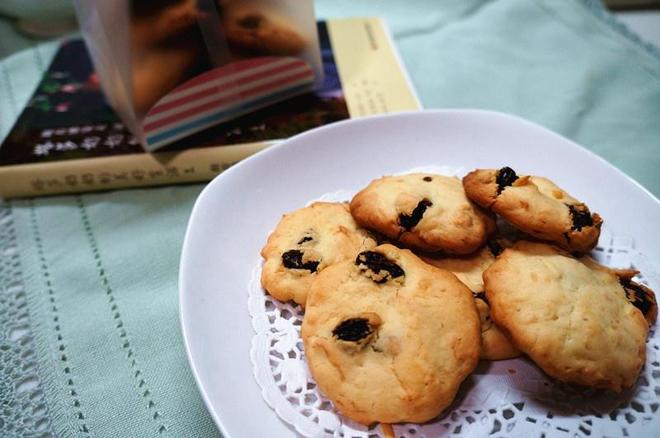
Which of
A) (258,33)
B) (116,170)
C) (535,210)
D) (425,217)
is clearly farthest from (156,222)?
(535,210)

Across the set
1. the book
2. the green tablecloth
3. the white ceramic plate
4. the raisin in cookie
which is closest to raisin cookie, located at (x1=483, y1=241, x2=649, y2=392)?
the raisin in cookie

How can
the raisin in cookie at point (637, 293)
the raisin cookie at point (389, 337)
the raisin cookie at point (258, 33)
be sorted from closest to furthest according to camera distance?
the raisin cookie at point (389, 337)
the raisin in cookie at point (637, 293)
the raisin cookie at point (258, 33)

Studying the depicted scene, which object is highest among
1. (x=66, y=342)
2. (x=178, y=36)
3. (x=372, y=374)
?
(x=178, y=36)

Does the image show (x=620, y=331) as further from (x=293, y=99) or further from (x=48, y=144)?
(x=48, y=144)

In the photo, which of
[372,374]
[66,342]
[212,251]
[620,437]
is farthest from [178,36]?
[620,437]

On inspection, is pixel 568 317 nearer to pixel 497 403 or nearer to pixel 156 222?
pixel 497 403

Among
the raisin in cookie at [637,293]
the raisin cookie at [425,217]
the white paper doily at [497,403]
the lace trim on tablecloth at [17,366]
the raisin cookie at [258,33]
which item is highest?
the raisin cookie at [258,33]

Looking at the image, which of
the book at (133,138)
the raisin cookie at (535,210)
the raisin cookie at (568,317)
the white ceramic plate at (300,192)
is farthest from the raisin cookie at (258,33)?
the raisin cookie at (568,317)

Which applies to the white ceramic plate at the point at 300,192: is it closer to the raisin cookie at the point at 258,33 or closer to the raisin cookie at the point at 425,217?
the raisin cookie at the point at 425,217
